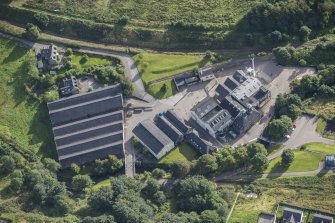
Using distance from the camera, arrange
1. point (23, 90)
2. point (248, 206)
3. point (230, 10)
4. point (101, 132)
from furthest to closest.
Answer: point (230, 10)
point (23, 90)
point (101, 132)
point (248, 206)

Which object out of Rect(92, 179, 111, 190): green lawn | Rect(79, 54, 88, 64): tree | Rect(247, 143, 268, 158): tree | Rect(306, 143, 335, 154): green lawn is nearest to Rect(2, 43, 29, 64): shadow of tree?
Rect(79, 54, 88, 64): tree

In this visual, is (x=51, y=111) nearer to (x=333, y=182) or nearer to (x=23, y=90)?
(x=23, y=90)

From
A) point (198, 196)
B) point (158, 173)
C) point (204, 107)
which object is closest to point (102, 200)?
point (158, 173)

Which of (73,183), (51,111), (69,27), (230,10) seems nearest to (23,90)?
(51,111)

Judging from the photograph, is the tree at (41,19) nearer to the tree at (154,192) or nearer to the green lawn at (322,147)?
the tree at (154,192)

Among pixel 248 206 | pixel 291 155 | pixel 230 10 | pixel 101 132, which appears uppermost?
pixel 230 10

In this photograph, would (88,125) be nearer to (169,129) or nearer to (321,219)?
(169,129)

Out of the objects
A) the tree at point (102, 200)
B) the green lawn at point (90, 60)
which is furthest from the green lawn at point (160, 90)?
the tree at point (102, 200)
